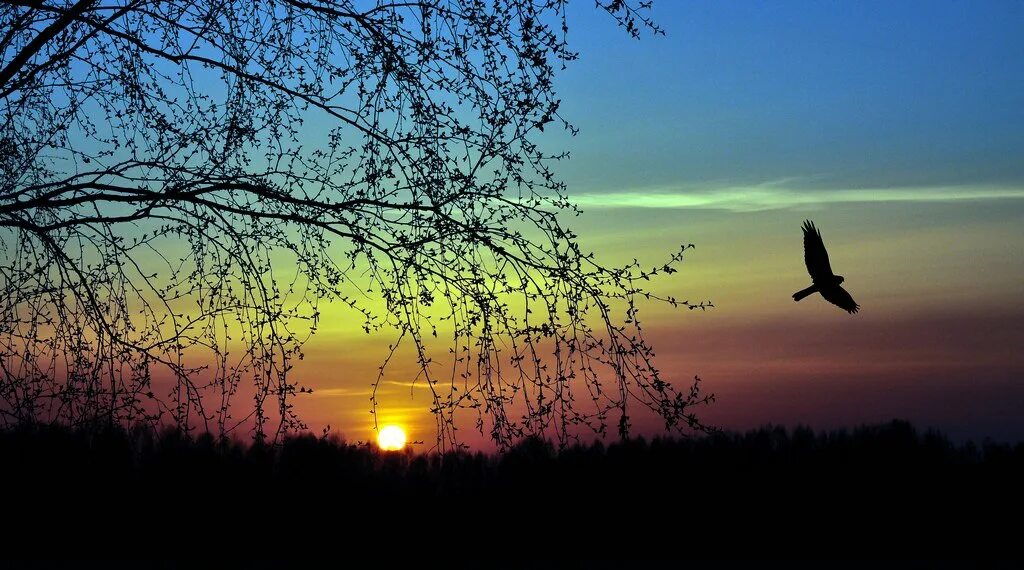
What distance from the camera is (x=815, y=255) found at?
16.4ft

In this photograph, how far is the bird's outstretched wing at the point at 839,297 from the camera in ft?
16.2

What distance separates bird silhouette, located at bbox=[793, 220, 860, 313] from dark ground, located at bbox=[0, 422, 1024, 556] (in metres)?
1.02

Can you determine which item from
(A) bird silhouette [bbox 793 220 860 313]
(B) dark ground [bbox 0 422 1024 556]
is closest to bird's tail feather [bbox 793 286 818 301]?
(A) bird silhouette [bbox 793 220 860 313]

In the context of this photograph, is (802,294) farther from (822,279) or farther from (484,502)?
(484,502)

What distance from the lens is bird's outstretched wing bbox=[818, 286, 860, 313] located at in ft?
16.2

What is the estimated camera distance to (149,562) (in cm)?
535

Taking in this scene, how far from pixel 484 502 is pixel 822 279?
8.53 ft

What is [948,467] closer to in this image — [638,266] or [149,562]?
[638,266]

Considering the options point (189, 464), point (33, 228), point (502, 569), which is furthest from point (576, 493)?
point (33, 228)

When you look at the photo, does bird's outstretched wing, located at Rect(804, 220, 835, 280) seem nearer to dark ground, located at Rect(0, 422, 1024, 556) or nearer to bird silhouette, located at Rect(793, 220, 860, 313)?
bird silhouette, located at Rect(793, 220, 860, 313)

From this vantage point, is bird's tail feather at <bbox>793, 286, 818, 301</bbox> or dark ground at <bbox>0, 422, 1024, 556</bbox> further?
dark ground at <bbox>0, 422, 1024, 556</bbox>

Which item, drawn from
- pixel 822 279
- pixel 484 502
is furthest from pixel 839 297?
pixel 484 502

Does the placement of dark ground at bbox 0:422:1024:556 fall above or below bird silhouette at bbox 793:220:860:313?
below

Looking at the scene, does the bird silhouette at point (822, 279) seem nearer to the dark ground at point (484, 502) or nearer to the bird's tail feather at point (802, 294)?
the bird's tail feather at point (802, 294)
